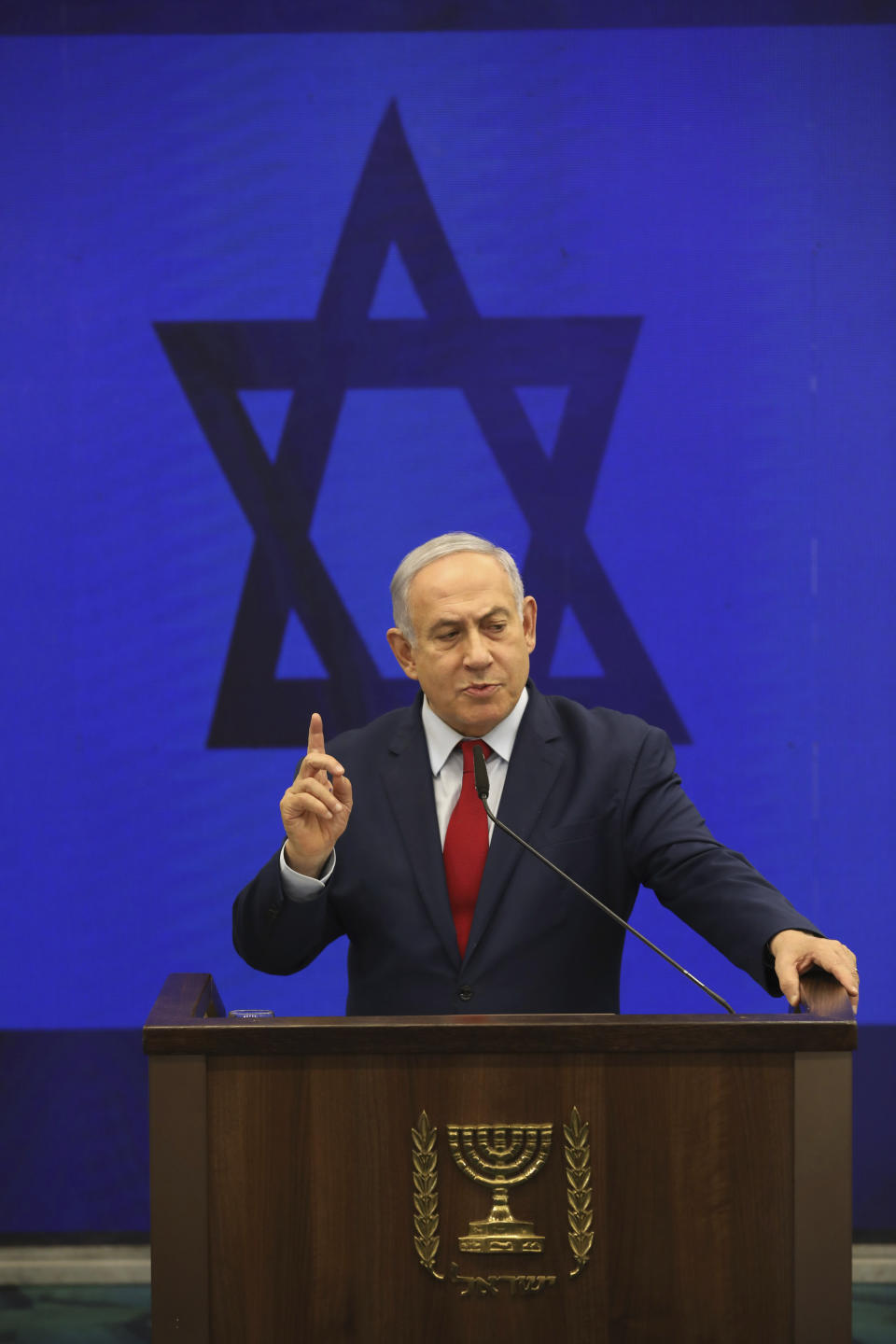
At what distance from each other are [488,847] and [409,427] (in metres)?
1.41

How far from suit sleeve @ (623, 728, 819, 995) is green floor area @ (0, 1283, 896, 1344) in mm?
1460

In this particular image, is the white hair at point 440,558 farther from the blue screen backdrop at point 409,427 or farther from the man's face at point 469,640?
the blue screen backdrop at point 409,427

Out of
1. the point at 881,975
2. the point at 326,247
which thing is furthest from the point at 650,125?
the point at 881,975

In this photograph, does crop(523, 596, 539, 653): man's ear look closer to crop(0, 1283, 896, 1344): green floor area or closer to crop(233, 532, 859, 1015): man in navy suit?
crop(233, 532, 859, 1015): man in navy suit

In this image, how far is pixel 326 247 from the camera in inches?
119

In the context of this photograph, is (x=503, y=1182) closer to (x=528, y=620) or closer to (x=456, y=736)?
(x=456, y=736)

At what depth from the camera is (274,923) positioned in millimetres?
1763

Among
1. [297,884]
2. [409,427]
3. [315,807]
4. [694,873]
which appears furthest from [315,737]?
[409,427]

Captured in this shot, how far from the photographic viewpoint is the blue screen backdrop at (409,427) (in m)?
3.02

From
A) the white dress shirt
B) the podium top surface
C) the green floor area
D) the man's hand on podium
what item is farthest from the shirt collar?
the green floor area

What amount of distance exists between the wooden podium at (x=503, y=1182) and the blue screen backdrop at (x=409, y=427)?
172 centimetres

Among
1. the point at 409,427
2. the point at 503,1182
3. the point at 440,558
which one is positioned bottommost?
the point at 503,1182

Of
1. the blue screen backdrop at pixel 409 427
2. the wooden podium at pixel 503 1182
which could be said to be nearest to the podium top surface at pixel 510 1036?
the wooden podium at pixel 503 1182

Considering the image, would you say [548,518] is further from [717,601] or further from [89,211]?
[89,211]
